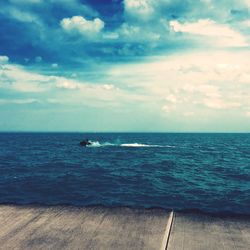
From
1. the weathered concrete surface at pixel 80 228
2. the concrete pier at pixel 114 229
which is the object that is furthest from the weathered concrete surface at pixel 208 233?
the weathered concrete surface at pixel 80 228

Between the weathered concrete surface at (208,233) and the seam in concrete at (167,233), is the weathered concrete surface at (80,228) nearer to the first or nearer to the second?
the seam in concrete at (167,233)

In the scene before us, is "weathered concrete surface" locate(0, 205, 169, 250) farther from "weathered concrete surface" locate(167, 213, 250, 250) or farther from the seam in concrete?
"weathered concrete surface" locate(167, 213, 250, 250)

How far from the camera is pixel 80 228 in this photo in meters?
7.00

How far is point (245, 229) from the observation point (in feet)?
23.0

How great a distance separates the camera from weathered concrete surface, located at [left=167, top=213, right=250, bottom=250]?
20.2ft

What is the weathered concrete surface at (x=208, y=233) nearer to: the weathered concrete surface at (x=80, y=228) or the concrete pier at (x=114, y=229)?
the concrete pier at (x=114, y=229)

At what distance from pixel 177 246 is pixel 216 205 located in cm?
1276

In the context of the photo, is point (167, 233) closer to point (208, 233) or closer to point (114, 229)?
point (208, 233)

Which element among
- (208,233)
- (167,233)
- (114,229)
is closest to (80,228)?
(114,229)

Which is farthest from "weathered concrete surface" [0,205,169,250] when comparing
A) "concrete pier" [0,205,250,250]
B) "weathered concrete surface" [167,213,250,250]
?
"weathered concrete surface" [167,213,250,250]

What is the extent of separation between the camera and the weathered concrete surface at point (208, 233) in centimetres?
615

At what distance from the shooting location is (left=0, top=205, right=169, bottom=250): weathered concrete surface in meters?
6.14

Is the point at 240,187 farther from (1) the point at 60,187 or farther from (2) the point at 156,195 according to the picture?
(1) the point at 60,187

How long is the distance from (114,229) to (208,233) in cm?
199
